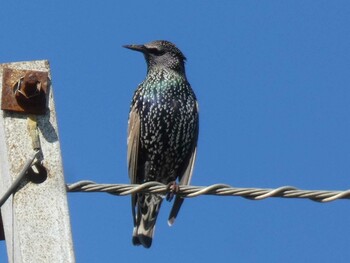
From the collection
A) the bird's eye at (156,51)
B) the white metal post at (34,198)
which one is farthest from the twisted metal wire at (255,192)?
the bird's eye at (156,51)

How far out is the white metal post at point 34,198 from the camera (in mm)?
3543

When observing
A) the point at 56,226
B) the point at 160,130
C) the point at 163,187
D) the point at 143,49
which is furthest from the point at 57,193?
the point at 143,49

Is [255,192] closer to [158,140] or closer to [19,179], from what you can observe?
[19,179]

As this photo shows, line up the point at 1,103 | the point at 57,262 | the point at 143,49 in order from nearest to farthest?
the point at 57,262, the point at 1,103, the point at 143,49

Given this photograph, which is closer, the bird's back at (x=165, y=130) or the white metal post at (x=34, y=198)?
the white metal post at (x=34, y=198)

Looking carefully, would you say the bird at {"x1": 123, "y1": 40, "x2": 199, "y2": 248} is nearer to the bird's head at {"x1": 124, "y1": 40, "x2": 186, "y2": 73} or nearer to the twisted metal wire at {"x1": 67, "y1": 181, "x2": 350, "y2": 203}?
the bird's head at {"x1": 124, "y1": 40, "x2": 186, "y2": 73}

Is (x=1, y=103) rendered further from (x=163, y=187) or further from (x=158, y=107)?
(x=158, y=107)

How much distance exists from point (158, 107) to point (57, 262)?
573cm

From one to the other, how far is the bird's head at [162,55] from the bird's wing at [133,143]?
72 cm

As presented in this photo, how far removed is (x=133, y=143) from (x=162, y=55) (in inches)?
45.6

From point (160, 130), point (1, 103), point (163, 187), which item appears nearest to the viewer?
point (1, 103)

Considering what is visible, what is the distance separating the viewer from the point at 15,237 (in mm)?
3588

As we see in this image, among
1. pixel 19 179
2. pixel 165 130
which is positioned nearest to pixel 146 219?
pixel 165 130

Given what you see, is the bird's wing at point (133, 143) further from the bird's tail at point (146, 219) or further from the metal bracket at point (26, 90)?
the metal bracket at point (26, 90)
